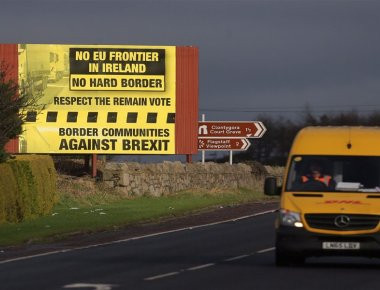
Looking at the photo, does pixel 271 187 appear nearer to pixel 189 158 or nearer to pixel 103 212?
pixel 103 212

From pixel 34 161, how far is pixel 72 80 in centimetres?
1220

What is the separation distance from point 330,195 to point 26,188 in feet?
54.4

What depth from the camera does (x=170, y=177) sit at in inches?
2003

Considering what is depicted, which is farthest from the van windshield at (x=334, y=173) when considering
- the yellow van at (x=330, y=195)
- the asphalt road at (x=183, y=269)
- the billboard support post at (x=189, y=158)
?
the billboard support post at (x=189, y=158)

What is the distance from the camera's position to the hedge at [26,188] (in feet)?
104

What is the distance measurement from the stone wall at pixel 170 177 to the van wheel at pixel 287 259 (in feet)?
93.2

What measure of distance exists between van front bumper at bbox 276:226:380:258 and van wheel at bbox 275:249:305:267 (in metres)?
0.39

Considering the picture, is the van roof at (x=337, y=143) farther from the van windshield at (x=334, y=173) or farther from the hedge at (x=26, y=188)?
the hedge at (x=26, y=188)

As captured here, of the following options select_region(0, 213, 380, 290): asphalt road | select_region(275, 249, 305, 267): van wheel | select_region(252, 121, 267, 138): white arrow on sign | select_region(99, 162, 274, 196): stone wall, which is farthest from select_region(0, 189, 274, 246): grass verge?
select_region(275, 249, 305, 267): van wheel

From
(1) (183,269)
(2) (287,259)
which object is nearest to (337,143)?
(2) (287,259)

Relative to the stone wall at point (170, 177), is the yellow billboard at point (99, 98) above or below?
above

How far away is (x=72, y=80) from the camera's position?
48000 mm

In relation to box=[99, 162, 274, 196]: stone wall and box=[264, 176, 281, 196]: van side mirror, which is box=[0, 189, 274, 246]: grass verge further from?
box=[264, 176, 281, 196]: van side mirror

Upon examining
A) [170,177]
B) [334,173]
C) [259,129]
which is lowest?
[170,177]
